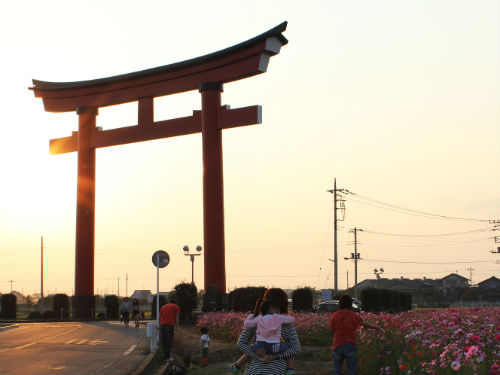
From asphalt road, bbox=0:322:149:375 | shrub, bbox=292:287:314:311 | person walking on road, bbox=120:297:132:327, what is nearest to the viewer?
asphalt road, bbox=0:322:149:375

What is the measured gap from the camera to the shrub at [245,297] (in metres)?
30.6

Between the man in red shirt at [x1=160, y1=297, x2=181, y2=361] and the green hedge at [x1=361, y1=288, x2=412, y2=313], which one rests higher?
the man in red shirt at [x1=160, y1=297, x2=181, y2=361]

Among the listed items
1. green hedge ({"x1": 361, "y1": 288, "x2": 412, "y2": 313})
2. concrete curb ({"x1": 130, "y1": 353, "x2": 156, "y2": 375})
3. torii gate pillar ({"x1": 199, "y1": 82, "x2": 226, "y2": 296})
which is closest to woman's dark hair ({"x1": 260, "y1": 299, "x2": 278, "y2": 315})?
concrete curb ({"x1": 130, "y1": 353, "x2": 156, "y2": 375})

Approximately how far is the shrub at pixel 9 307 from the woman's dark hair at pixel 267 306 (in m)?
42.1

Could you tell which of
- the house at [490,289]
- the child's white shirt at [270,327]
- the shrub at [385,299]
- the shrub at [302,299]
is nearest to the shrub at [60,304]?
the shrub at [302,299]

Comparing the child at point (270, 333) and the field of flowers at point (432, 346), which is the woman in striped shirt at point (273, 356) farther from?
the field of flowers at point (432, 346)

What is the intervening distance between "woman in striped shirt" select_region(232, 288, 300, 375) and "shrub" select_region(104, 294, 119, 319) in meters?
39.4

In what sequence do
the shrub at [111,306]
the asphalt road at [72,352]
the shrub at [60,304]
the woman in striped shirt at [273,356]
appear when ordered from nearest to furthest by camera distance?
the woman in striped shirt at [273,356]
the asphalt road at [72,352]
the shrub at [111,306]
the shrub at [60,304]

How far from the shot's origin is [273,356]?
745 cm

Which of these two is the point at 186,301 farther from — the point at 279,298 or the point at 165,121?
the point at 279,298

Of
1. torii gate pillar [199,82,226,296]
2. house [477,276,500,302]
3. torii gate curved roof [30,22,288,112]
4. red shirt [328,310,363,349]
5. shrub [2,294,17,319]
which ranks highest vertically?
torii gate curved roof [30,22,288,112]

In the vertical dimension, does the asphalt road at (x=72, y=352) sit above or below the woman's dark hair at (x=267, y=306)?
below

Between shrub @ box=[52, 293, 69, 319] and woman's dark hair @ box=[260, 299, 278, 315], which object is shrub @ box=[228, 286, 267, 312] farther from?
woman's dark hair @ box=[260, 299, 278, 315]

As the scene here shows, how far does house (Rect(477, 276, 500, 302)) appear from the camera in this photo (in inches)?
4261
